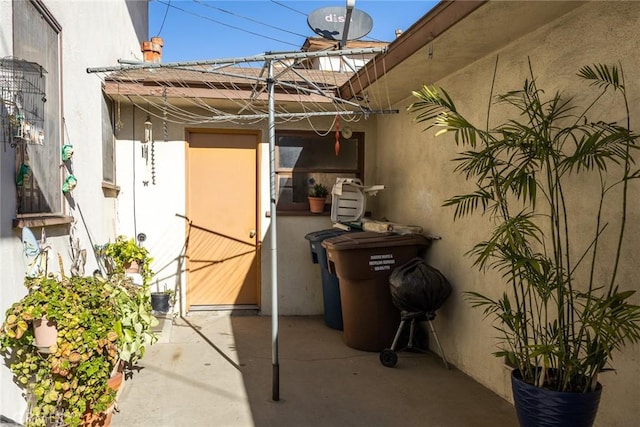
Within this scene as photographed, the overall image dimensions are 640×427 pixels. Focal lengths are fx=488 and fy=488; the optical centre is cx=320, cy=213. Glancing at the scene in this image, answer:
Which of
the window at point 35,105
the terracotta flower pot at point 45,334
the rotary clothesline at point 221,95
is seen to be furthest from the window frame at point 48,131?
the rotary clothesline at point 221,95

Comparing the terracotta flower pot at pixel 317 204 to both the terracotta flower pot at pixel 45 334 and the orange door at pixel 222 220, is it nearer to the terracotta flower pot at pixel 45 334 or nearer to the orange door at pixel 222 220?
the orange door at pixel 222 220

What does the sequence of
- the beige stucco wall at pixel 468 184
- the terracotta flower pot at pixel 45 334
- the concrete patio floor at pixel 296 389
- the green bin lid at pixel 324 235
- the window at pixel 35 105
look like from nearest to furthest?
the terracotta flower pot at pixel 45 334 → the beige stucco wall at pixel 468 184 → the window at pixel 35 105 → the concrete patio floor at pixel 296 389 → the green bin lid at pixel 324 235

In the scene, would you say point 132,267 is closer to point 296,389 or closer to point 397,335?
point 296,389

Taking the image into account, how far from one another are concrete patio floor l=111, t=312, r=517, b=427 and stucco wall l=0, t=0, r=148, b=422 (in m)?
1.11

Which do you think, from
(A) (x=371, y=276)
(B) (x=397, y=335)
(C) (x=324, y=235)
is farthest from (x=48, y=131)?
(B) (x=397, y=335)

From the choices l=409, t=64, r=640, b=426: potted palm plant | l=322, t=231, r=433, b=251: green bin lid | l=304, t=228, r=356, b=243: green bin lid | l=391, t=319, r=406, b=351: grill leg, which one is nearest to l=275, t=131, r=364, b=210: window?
l=304, t=228, r=356, b=243: green bin lid

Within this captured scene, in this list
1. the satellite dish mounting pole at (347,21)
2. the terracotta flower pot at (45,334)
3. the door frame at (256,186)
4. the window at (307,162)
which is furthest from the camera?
the window at (307,162)

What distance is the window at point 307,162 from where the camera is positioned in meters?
6.86

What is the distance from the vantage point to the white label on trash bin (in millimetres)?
4895

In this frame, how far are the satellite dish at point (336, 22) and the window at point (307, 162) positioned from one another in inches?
89.3

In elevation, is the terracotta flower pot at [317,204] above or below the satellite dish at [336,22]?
below

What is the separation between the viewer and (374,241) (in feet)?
16.1

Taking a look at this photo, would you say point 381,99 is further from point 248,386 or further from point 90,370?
point 90,370

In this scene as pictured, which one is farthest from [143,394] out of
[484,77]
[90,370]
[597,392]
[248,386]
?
[484,77]
